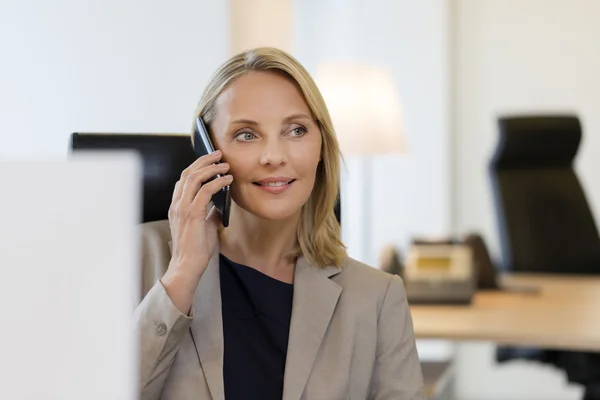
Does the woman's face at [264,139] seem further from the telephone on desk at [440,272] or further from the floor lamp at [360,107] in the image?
the floor lamp at [360,107]

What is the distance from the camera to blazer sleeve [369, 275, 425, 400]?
1.43m

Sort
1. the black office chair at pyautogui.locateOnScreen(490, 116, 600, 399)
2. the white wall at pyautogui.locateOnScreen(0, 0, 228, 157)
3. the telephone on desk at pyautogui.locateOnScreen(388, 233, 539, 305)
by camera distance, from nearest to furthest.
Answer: the white wall at pyautogui.locateOnScreen(0, 0, 228, 157), the telephone on desk at pyautogui.locateOnScreen(388, 233, 539, 305), the black office chair at pyautogui.locateOnScreen(490, 116, 600, 399)

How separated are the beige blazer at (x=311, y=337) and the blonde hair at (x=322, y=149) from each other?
0.03 meters

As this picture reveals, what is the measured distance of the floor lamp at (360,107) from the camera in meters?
3.33

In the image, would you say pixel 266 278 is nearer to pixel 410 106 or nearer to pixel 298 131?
pixel 298 131

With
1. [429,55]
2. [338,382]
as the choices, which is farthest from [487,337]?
[429,55]

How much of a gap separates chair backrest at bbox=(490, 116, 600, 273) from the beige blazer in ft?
7.97

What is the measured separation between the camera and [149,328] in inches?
48.8

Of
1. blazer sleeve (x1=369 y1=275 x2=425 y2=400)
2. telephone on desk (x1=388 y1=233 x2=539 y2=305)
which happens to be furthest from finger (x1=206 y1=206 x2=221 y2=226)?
telephone on desk (x1=388 y1=233 x2=539 y2=305)

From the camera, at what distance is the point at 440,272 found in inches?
120

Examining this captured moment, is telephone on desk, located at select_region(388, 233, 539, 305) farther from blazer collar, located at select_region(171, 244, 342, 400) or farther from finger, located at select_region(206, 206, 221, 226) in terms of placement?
finger, located at select_region(206, 206, 221, 226)

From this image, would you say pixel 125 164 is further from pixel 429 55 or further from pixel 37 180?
pixel 429 55

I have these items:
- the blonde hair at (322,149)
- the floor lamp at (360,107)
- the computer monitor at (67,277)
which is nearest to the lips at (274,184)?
the blonde hair at (322,149)

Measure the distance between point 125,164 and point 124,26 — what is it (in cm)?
132
